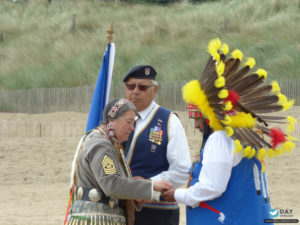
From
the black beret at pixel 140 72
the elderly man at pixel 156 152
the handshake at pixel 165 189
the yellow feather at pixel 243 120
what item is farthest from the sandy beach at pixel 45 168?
the yellow feather at pixel 243 120

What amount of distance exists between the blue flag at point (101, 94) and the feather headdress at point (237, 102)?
1549mm

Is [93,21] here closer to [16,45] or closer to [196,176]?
[16,45]

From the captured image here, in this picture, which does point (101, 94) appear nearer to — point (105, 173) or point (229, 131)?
point (105, 173)

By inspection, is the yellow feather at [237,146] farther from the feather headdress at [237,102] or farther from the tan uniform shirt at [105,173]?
the tan uniform shirt at [105,173]

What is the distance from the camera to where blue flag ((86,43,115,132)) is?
525 cm

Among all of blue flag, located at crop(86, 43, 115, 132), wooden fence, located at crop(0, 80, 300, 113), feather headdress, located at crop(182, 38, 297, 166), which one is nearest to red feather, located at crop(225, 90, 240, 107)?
feather headdress, located at crop(182, 38, 297, 166)

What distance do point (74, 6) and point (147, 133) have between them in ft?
97.9

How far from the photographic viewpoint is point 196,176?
12.7ft

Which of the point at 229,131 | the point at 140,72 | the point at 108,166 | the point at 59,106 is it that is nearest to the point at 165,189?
the point at 108,166

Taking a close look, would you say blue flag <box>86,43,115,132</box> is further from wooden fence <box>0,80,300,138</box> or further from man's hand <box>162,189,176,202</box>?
wooden fence <box>0,80,300,138</box>

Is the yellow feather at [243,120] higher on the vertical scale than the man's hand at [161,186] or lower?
higher

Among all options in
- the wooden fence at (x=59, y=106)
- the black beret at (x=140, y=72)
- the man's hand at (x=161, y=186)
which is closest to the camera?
the man's hand at (x=161, y=186)

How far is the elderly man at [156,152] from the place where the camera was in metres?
4.52

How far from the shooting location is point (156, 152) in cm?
458
